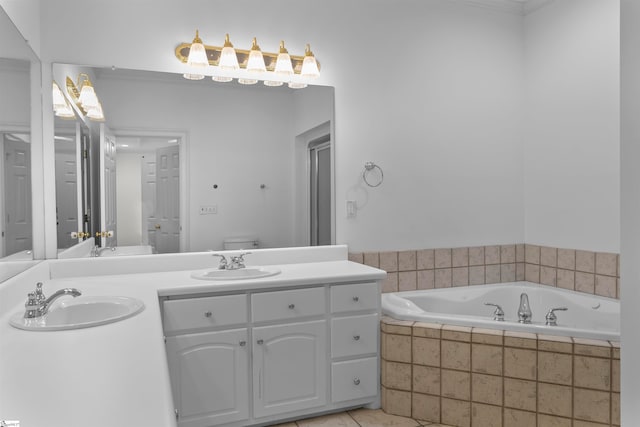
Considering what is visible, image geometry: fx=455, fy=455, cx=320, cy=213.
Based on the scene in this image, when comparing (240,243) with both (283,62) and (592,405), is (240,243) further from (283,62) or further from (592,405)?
(592,405)

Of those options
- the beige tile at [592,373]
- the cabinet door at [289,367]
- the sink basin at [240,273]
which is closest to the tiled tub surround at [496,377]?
the beige tile at [592,373]

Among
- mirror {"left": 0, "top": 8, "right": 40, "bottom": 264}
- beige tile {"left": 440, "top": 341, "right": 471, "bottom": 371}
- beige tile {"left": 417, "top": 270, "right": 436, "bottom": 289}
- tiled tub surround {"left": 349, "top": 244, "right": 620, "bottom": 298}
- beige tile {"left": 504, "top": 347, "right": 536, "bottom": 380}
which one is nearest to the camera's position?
mirror {"left": 0, "top": 8, "right": 40, "bottom": 264}

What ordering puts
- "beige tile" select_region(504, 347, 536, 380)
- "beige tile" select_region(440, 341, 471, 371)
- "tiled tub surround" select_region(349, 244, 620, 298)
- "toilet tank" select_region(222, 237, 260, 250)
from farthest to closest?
"tiled tub surround" select_region(349, 244, 620, 298), "toilet tank" select_region(222, 237, 260, 250), "beige tile" select_region(440, 341, 471, 371), "beige tile" select_region(504, 347, 536, 380)

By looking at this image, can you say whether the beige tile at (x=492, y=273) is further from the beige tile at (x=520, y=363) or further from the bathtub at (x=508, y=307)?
the beige tile at (x=520, y=363)

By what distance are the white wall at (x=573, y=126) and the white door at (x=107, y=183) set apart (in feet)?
9.53

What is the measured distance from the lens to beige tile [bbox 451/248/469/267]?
10.8 feet

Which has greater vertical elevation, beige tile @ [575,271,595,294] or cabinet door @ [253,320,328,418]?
beige tile @ [575,271,595,294]

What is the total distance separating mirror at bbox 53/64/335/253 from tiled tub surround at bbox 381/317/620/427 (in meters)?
0.95

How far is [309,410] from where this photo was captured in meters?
2.46

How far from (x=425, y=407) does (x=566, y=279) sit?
4.68 feet

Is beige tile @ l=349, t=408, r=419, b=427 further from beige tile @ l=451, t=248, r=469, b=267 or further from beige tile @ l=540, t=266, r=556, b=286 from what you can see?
beige tile @ l=540, t=266, r=556, b=286

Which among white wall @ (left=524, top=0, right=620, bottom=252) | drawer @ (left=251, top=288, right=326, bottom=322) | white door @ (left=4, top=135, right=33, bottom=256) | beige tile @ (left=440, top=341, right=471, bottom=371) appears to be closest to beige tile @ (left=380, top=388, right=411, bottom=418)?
beige tile @ (left=440, top=341, right=471, bottom=371)

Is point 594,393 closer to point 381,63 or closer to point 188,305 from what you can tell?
point 188,305

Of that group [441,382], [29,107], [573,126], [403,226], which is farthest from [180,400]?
[573,126]
